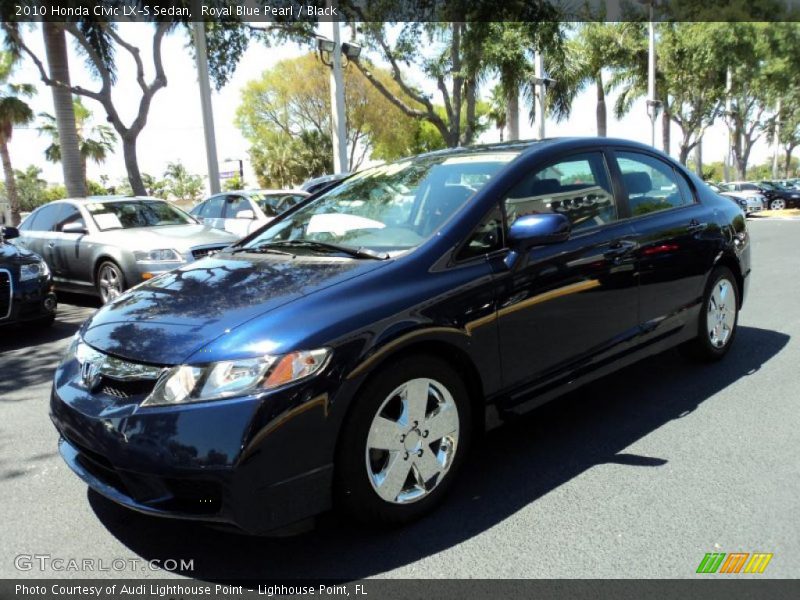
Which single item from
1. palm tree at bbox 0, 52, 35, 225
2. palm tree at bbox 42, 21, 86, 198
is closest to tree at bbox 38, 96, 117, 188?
palm tree at bbox 0, 52, 35, 225

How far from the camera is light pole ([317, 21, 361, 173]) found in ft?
48.2

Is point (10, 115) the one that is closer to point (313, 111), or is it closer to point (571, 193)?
point (313, 111)

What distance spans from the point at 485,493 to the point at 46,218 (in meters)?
8.20

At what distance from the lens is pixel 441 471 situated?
112 inches

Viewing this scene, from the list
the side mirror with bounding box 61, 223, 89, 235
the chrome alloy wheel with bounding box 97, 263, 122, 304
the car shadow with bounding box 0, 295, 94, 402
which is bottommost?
the car shadow with bounding box 0, 295, 94, 402

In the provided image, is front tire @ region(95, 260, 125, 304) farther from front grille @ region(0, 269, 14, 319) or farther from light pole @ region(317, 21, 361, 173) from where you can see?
light pole @ region(317, 21, 361, 173)

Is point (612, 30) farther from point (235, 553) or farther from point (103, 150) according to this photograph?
point (235, 553)

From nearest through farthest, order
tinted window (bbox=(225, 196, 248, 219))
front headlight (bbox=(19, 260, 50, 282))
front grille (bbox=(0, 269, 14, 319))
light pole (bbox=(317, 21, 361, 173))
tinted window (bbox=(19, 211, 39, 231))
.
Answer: front grille (bbox=(0, 269, 14, 319)) < front headlight (bbox=(19, 260, 50, 282)) < tinted window (bbox=(19, 211, 39, 231)) < tinted window (bbox=(225, 196, 248, 219)) < light pole (bbox=(317, 21, 361, 173))

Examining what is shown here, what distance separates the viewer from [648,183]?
13.8 ft

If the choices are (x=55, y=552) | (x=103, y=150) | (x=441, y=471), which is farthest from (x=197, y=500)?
(x=103, y=150)

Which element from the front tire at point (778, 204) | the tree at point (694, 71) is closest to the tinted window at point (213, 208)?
the tree at point (694, 71)

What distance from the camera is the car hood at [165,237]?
25.0 feet

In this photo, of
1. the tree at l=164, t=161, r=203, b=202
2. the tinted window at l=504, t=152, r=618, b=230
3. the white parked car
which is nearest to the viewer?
the tinted window at l=504, t=152, r=618, b=230

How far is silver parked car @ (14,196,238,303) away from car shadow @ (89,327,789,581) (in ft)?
15.8
